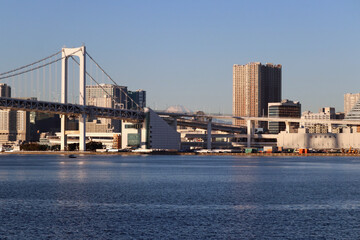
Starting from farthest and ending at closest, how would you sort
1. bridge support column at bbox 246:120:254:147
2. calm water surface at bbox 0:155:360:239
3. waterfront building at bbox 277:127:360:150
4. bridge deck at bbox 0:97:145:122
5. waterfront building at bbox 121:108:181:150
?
bridge support column at bbox 246:120:254:147 < waterfront building at bbox 277:127:360:150 < waterfront building at bbox 121:108:181:150 < bridge deck at bbox 0:97:145:122 < calm water surface at bbox 0:155:360:239

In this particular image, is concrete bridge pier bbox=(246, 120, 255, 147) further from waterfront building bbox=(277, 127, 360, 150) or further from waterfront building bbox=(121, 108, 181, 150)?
waterfront building bbox=(121, 108, 181, 150)

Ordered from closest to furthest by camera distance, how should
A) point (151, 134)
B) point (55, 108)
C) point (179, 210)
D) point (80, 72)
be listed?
point (179, 210) → point (55, 108) → point (80, 72) → point (151, 134)

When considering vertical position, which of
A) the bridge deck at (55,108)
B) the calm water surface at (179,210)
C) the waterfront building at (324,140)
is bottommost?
the calm water surface at (179,210)

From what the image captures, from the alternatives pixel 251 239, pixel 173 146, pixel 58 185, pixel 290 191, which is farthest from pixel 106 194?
pixel 173 146

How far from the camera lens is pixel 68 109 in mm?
116188

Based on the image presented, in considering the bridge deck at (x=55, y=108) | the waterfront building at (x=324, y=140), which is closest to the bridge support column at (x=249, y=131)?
the waterfront building at (x=324, y=140)

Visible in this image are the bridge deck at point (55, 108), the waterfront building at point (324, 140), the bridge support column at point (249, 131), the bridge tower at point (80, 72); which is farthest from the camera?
the bridge support column at point (249, 131)

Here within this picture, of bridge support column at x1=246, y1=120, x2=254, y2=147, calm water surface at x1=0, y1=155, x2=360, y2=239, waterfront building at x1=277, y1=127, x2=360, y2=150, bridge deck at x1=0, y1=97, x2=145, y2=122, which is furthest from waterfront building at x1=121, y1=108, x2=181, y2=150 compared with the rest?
calm water surface at x1=0, y1=155, x2=360, y2=239

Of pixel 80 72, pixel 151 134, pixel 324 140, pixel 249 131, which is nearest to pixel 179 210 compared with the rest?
pixel 80 72

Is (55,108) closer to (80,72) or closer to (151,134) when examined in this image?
(80,72)

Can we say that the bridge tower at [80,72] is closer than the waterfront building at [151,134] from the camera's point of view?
Yes

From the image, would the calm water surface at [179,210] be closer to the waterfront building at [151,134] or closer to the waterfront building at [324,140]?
the waterfront building at [151,134]

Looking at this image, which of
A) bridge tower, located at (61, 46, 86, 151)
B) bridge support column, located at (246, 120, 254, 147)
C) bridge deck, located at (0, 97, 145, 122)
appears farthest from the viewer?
bridge support column, located at (246, 120, 254, 147)

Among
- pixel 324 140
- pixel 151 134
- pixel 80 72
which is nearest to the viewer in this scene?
→ pixel 80 72
